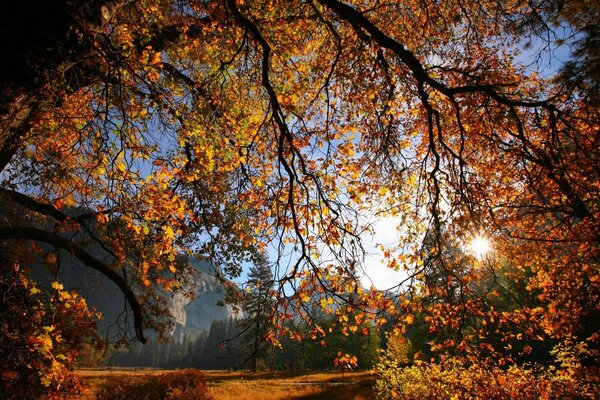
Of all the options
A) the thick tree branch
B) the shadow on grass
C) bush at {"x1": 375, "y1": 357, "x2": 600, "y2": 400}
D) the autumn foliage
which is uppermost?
the thick tree branch

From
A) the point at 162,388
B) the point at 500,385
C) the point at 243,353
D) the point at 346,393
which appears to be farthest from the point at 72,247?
the point at 346,393

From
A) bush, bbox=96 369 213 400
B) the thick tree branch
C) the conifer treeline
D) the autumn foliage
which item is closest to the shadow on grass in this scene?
the conifer treeline

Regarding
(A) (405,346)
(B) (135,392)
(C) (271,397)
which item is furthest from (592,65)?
(A) (405,346)

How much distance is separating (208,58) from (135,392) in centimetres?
1472

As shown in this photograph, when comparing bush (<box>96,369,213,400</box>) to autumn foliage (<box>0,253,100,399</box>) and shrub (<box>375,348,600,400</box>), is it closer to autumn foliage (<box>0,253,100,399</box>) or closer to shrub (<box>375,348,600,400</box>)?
shrub (<box>375,348,600,400</box>)

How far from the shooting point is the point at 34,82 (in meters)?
2.41

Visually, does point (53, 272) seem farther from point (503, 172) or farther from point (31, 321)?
point (503, 172)

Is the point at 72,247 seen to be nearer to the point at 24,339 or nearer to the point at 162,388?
the point at 24,339

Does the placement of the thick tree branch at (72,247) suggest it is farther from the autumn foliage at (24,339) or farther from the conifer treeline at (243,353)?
the autumn foliage at (24,339)

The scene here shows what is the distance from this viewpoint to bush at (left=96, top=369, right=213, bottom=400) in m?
13.3

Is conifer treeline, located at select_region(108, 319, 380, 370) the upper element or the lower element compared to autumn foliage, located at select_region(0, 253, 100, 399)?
lower

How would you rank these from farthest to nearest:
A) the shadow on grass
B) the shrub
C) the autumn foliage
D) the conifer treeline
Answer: the shadow on grass < the shrub < the autumn foliage < the conifer treeline

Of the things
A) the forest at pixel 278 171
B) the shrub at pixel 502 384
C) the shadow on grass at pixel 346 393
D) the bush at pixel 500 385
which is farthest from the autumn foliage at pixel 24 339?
the shadow on grass at pixel 346 393

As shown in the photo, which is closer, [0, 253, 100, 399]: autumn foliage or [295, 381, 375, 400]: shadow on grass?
[0, 253, 100, 399]: autumn foliage
